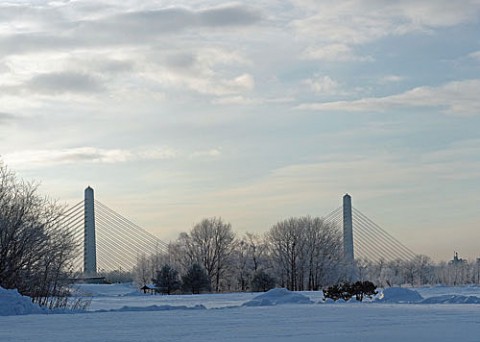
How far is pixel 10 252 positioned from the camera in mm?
24672

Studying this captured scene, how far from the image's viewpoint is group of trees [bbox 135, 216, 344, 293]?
58.3 metres

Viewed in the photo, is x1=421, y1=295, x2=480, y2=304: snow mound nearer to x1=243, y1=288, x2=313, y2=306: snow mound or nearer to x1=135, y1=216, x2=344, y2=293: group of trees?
x1=243, y1=288, x2=313, y2=306: snow mound

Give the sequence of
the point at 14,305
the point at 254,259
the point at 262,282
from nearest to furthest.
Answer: the point at 14,305 → the point at 262,282 → the point at 254,259

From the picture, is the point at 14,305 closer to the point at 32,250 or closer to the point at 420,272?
the point at 32,250

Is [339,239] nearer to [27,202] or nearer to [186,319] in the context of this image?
[27,202]

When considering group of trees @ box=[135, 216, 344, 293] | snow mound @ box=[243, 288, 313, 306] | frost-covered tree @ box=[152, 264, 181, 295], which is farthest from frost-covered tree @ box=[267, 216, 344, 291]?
snow mound @ box=[243, 288, 313, 306]

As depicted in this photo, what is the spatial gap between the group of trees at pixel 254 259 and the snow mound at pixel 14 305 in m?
36.0

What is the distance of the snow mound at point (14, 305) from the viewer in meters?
18.9

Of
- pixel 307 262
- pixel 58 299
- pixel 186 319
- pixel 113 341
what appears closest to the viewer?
pixel 113 341

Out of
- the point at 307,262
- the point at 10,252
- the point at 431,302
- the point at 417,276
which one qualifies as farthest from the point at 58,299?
the point at 417,276

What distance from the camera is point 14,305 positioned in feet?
62.7

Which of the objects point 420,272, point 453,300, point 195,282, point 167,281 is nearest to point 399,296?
point 453,300

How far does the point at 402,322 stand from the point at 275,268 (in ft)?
156

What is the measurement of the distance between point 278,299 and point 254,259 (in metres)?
37.7
